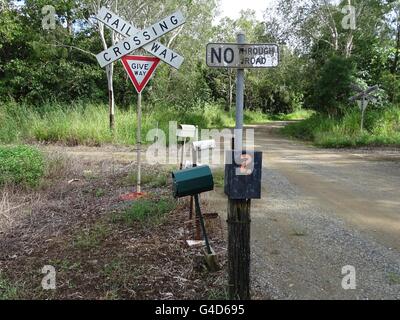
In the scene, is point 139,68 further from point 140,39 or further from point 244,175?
point 244,175

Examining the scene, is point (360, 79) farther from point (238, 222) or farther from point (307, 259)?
point (238, 222)

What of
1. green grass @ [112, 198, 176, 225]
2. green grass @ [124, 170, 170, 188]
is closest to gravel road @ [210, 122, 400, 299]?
green grass @ [112, 198, 176, 225]

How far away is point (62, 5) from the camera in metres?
15.8

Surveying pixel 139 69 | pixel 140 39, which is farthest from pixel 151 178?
pixel 140 39

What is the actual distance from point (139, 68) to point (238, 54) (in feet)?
10.9

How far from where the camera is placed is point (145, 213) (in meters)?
5.05

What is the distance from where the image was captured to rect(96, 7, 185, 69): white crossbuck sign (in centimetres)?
562

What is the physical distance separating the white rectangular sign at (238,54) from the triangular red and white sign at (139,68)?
3174mm

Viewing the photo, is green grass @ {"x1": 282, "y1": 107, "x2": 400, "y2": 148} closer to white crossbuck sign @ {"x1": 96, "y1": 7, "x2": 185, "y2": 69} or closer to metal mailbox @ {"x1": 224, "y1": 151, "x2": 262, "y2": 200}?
white crossbuck sign @ {"x1": 96, "y1": 7, "x2": 185, "y2": 69}

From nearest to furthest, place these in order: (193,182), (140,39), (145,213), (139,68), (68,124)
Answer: (193,182)
(145,213)
(140,39)
(139,68)
(68,124)

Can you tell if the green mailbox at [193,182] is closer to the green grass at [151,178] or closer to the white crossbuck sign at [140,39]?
the white crossbuck sign at [140,39]

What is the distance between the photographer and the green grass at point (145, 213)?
4.91 metres

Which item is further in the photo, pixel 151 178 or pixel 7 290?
pixel 151 178

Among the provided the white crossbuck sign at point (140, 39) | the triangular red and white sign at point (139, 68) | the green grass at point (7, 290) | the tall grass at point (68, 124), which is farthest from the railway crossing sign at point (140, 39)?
the tall grass at point (68, 124)
